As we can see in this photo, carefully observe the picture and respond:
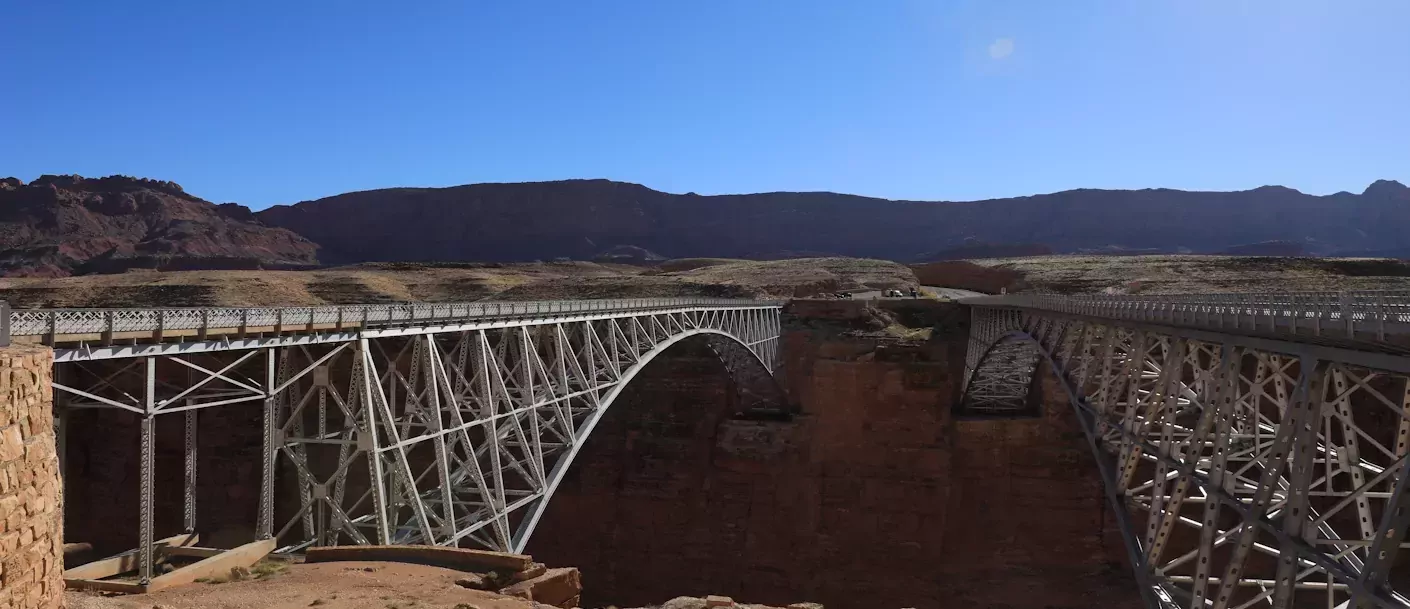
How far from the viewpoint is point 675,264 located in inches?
4099

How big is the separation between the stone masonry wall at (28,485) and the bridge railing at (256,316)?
2.66ft

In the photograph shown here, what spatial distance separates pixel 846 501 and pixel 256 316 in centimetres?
3268

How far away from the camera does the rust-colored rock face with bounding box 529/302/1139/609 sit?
38.6m

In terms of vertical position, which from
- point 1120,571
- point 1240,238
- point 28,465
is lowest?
point 1120,571

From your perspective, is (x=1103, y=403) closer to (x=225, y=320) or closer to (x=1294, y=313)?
(x=1294, y=313)

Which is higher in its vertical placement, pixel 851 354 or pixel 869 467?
pixel 851 354

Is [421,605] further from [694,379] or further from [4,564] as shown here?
[694,379]

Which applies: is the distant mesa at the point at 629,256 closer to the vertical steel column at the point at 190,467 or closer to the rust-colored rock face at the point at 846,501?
the rust-colored rock face at the point at 846,501

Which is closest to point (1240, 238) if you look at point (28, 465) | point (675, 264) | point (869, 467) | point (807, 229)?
point (807, 229)

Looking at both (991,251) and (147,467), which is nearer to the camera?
(147,467)

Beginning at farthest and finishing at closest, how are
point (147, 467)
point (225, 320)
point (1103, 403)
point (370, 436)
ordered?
point (1103, 403) < point (370, 436) < point (225, 320) < point (147, 467)

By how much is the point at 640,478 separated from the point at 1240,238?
Result: 13321 centimetres

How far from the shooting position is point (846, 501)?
41000 mm

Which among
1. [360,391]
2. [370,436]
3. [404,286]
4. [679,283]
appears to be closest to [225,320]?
[360,391]
